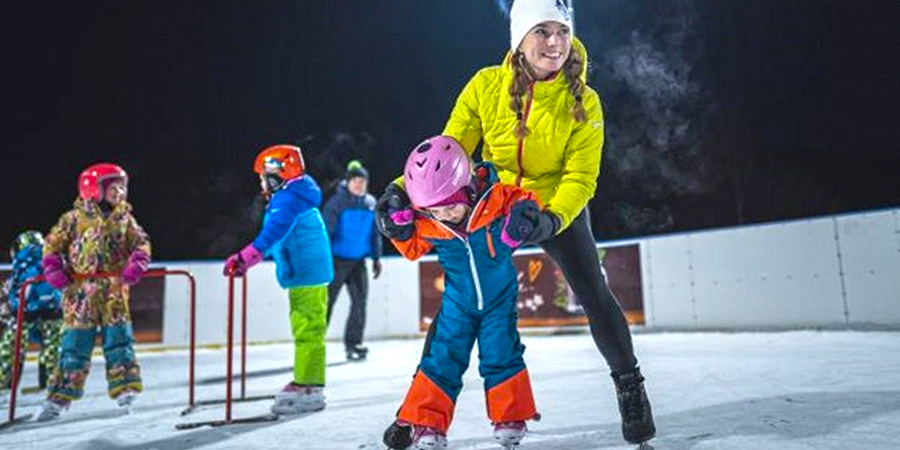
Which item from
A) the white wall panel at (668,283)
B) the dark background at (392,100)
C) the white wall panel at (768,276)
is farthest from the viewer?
the dark background at (392,100)

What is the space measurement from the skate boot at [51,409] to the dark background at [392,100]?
16493mm

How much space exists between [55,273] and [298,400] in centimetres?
186

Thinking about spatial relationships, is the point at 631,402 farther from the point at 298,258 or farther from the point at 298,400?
the point at 298,258

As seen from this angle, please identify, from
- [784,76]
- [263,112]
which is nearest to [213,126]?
[263,112]

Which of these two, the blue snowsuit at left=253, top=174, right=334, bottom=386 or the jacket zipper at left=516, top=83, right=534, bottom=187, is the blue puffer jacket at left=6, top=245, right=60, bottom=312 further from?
the jacket zipper at left=516, top=83, right=534, bottom=187

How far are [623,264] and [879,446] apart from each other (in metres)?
7.57

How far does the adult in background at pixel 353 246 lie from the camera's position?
6.74m

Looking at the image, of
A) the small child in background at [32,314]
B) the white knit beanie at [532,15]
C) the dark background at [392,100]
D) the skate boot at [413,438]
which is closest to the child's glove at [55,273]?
the small child in background at [32,314]

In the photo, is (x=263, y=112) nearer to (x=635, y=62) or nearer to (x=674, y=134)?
(x=635, y=62)

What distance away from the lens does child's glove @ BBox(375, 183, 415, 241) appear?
194cm

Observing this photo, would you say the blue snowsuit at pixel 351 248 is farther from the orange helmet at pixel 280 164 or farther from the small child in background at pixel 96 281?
the orange helmet at pixel 280 164

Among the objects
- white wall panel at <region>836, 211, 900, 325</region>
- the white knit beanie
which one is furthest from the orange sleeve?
white wall panel at <region>836, 211, 900, 325</region>

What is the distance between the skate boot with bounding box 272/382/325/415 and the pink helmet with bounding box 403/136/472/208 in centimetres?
182

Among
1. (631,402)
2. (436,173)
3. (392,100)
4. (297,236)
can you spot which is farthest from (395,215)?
(392,100)
